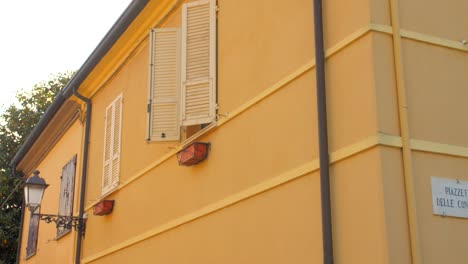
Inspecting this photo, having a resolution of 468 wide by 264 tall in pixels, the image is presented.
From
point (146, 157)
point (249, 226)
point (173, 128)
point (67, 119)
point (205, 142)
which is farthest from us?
point (67, 119)

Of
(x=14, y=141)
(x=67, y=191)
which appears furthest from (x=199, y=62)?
(x=14, y=141)

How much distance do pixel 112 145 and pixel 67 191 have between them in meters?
2.87

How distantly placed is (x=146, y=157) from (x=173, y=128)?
4.07 ft

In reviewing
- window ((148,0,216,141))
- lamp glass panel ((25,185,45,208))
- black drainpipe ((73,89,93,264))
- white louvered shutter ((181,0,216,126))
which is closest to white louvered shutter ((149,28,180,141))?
window ((148,0,216,141))

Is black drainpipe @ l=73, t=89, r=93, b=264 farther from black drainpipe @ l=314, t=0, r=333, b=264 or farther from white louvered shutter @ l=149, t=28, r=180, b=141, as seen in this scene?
black drainpipe @ l=314, t=0, r=333, b=264

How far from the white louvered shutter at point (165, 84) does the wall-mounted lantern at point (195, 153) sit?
50cm

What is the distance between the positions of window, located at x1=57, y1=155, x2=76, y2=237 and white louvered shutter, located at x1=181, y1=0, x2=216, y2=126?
18.0 ft

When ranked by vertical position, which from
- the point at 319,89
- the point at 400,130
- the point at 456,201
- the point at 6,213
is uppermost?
the point at 6,213

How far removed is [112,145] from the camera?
1091 centimetres

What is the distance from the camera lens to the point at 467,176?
211 inches

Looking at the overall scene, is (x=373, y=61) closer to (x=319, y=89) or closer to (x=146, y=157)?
(x=319, y=89)

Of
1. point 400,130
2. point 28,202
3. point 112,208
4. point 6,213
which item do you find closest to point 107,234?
point 112,208

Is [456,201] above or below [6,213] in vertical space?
below

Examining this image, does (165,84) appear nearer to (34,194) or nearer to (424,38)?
(34,194)
